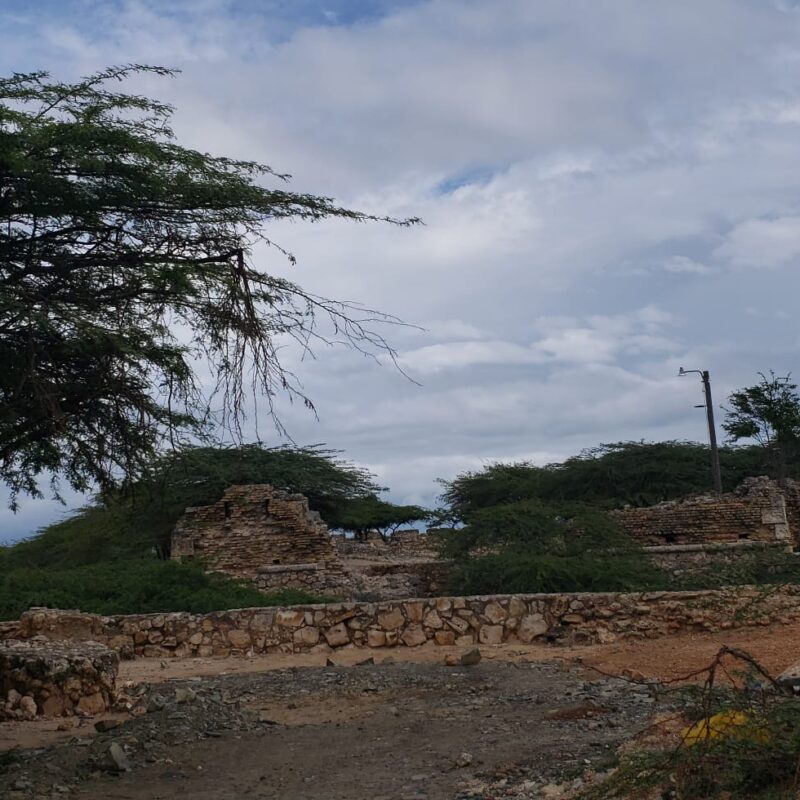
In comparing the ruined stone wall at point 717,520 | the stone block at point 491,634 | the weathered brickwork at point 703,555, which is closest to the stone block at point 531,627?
the stone block at point 491,634

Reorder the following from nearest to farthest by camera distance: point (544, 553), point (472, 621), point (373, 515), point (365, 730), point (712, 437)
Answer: point (365, 730), point (472, 621), point (544, 553), point (712, 437), point (373, 515)

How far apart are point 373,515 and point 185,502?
1318 cm

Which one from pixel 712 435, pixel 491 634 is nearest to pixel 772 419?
pixel 712 435

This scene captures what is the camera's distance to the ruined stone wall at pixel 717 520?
26547mm

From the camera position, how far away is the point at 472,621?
1455 cm

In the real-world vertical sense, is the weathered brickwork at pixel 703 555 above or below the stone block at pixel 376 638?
above

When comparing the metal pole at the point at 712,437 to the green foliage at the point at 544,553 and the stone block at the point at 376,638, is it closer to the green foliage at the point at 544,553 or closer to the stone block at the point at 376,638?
the green foliage at the point at 544,553

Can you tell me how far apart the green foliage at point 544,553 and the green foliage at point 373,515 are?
544 inches

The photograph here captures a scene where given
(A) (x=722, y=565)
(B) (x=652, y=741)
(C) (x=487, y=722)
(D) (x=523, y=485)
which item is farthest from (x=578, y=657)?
(D) (x=523, y=485)

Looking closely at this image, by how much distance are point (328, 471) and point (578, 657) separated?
878 inches

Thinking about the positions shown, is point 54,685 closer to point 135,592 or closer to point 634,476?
point 135,592

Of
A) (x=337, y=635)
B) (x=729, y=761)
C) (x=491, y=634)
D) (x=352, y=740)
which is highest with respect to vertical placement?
(x=729, y=761)

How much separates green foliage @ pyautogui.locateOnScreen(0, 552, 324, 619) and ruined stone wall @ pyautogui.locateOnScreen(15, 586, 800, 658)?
2.49m

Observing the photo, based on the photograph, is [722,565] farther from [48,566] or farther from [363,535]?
[363,535]
